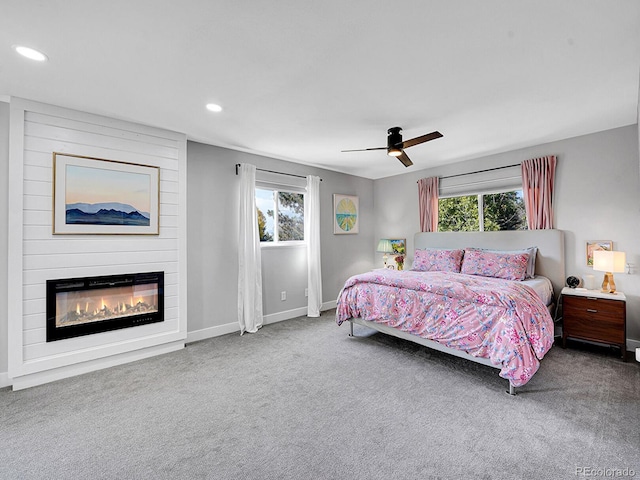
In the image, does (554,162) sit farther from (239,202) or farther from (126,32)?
(126,32)

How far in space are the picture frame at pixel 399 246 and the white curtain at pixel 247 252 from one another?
8.58 feet

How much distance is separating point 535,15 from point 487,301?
203 centimetres

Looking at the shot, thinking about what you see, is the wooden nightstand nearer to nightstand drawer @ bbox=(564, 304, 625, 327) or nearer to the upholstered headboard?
nightstand drawer @ bbox=(564, 304, 625, 327)

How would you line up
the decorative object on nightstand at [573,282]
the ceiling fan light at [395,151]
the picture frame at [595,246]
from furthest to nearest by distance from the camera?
the decorative object on nightstand at [573,282], the picture frame at [595,246], the ceiling fan light at [395,151]

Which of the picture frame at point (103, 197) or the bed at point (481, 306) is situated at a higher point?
the picture frame at point (103, 197)

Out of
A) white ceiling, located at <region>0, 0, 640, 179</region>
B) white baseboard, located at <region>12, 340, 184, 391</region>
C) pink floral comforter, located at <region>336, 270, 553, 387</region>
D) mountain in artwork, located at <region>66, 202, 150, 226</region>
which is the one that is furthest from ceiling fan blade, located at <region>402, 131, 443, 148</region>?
white baseboard, located at <region>12, 340, 184, 391</region>

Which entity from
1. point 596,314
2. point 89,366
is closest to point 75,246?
point 89,366

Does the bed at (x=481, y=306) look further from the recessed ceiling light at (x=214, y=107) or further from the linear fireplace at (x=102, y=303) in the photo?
the recessed ceiling light at (x=214, y=107)

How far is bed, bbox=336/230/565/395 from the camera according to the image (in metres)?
2.46

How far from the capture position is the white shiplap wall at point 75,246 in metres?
2.62

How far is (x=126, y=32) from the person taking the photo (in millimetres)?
1798

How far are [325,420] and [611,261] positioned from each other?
3.33 meters

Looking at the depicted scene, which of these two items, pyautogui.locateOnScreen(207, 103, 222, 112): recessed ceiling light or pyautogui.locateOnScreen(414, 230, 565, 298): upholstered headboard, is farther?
pyautogui.locateOnScreen(414, 230, 565, 298): upholstered headboard

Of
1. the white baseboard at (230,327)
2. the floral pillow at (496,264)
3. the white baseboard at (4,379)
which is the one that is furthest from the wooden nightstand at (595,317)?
the white baseboard at (4,379)
